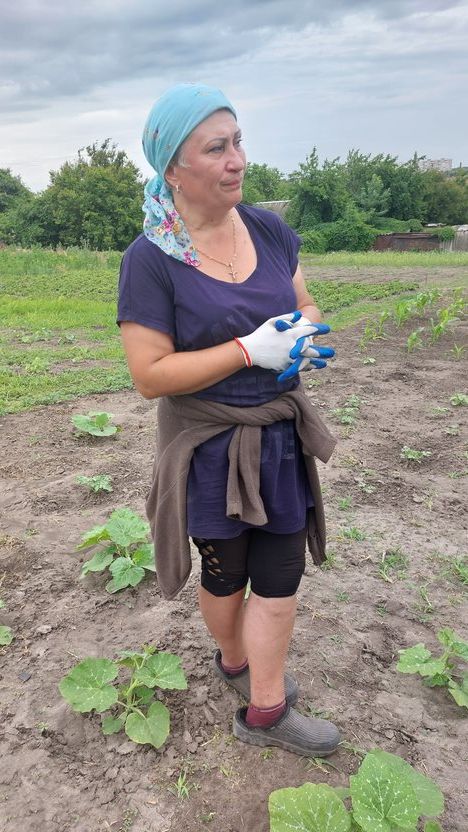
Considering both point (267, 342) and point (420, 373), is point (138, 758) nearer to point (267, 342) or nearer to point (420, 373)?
point (267, 342)

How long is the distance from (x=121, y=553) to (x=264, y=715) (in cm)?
111

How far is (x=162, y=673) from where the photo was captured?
190 cm

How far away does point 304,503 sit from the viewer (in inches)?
67.7

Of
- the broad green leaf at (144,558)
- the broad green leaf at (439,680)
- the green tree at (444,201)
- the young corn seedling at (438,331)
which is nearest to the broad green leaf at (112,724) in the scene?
the broad green leaf at (144,558)

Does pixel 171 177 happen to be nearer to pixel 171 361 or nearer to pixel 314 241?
pixel 171 361

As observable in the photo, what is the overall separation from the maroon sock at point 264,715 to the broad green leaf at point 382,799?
40 cm

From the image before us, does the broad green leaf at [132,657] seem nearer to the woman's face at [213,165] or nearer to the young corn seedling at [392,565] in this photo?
the young corn seedling at [392,565]

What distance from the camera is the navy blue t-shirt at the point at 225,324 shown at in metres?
1.49

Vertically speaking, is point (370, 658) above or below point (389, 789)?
below

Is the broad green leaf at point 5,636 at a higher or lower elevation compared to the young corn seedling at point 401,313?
lower

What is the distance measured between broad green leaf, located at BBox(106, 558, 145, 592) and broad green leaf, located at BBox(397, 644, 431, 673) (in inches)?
41.2

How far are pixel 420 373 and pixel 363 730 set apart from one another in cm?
412

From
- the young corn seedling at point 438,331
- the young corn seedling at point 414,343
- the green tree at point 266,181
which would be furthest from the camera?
the green tree at point 266,181

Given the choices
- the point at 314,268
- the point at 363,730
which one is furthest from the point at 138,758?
the point at 314,268
